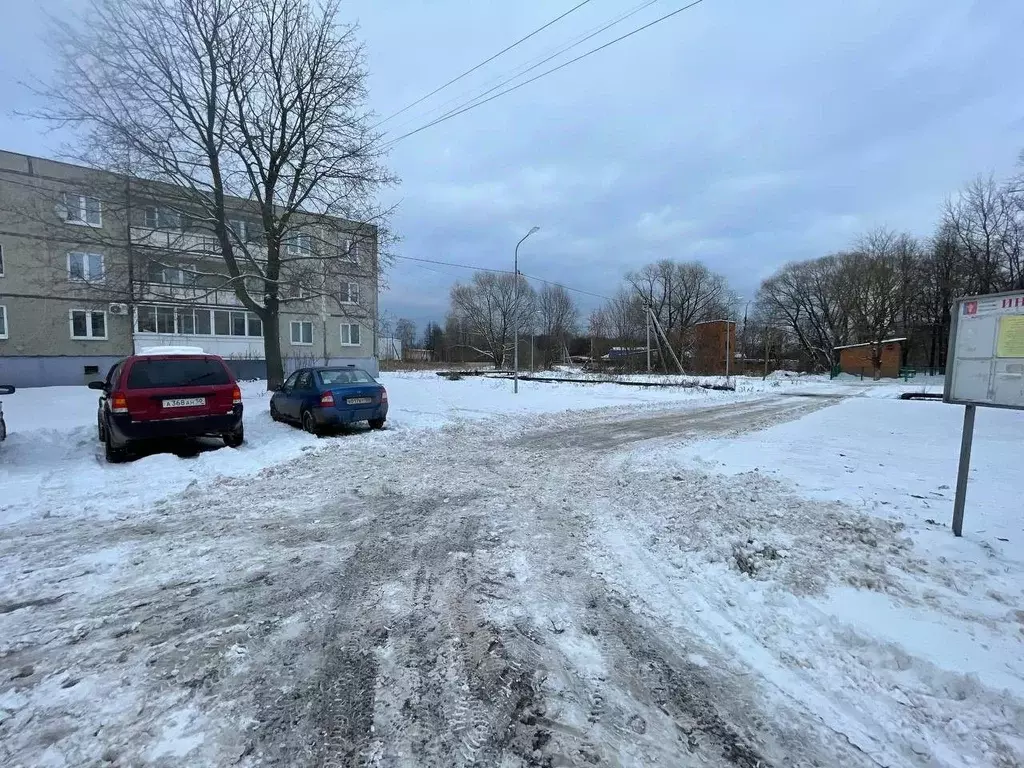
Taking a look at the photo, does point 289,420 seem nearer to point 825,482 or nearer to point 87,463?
point 87,463

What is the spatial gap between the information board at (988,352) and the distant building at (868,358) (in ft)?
201

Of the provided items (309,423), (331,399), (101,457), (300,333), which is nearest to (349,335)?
(300,333)

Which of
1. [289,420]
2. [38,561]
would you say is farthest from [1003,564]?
[289,420]

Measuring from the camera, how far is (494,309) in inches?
3039

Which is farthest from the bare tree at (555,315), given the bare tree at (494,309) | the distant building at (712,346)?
the distant building at (712,346)

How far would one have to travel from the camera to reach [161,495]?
612 cm

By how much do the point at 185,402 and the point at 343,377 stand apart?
11.3 ft

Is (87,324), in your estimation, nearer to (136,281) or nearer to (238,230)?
(238,230)

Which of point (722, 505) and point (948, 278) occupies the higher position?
point (948, 278)

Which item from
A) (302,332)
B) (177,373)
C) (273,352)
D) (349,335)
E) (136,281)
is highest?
(136,281)

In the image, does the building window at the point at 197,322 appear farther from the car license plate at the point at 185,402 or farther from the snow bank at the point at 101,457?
the car license plate at the point at 185,402

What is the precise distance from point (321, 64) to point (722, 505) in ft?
56.7

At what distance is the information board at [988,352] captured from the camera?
3961 mm

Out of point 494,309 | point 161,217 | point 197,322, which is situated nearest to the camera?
point 161,217
